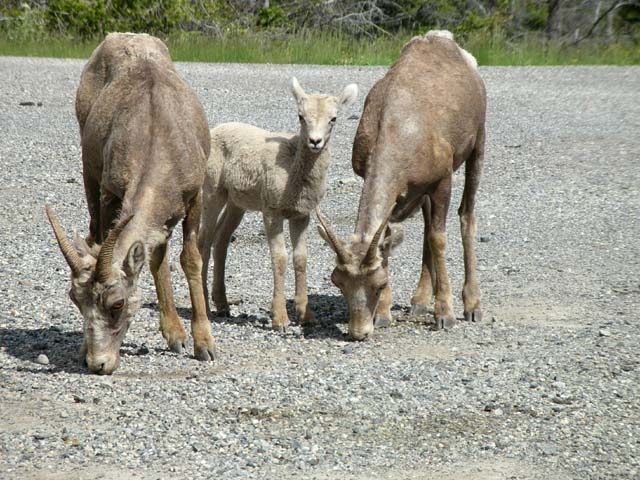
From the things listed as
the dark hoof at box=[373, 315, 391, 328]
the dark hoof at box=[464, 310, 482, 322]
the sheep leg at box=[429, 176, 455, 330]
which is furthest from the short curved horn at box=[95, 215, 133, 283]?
the dark hoof at box=[464, 310, 482, 322]

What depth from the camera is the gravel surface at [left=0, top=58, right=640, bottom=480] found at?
680 cm

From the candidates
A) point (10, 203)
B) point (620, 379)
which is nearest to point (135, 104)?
point (620, 379)

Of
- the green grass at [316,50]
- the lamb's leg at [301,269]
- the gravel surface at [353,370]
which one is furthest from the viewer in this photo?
the green grass at [316,50]

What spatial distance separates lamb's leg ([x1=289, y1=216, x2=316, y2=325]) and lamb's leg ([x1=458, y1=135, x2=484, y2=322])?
1.44m

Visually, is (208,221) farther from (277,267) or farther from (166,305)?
(166,305)

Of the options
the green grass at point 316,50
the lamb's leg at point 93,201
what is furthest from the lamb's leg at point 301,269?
the green grass at point 316,50

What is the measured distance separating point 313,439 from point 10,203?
27.9 feet

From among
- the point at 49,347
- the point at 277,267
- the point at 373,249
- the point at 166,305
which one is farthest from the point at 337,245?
the point at 49,347

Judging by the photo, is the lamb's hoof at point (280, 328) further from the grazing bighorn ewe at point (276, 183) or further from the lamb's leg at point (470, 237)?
the lamb's leg at point (470, 237)

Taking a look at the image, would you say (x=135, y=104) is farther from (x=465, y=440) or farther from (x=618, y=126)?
(x=618, y=126)

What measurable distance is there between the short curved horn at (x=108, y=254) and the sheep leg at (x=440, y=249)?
3.24m

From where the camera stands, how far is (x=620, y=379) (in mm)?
8305

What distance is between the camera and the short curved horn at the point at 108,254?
767cm

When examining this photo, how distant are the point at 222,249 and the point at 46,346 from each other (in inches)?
88.2
